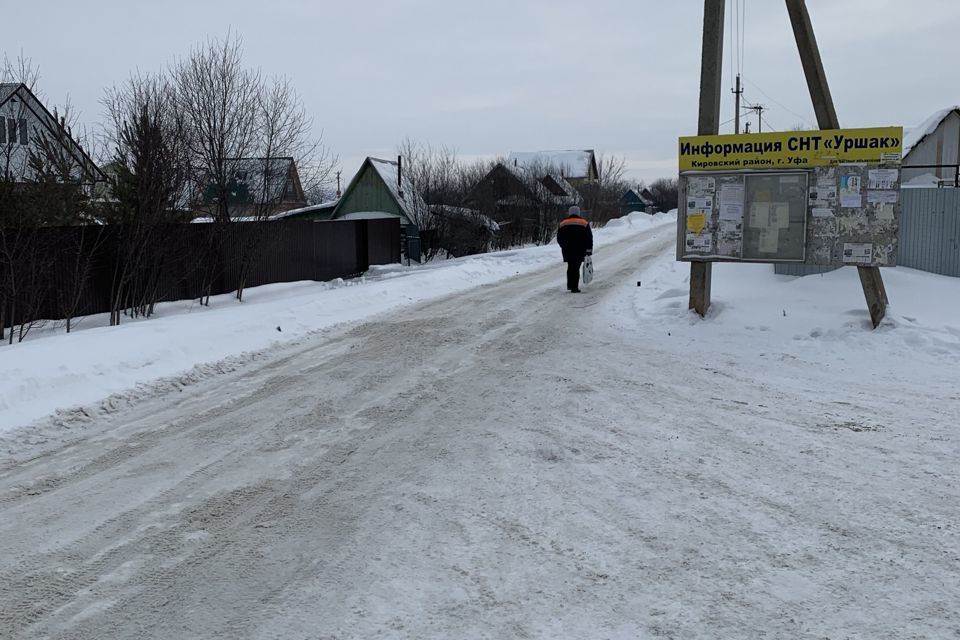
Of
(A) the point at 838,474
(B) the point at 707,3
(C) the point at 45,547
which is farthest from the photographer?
(B) the point at 707,3

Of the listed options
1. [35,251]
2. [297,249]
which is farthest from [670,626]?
[297,249]

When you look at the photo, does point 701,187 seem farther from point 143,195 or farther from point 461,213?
point 461,213

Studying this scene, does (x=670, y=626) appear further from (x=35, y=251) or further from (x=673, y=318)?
(x=35, y=251)

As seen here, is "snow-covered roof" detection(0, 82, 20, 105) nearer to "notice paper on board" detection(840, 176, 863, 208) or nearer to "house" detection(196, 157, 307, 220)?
"house" detection(196, 157, 307, 220)

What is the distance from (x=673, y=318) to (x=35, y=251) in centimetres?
1032

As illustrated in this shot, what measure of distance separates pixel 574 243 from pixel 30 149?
10019 mm

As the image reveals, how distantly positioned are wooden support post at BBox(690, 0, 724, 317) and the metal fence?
1054 centimetres

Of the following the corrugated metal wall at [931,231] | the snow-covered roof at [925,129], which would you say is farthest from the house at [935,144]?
the corrugated metal wall at [931,231]

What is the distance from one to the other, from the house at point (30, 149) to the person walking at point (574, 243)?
9.08 metres

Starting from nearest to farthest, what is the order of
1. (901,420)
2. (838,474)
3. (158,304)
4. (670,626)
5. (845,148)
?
(670,626), (838,474), (901,420), (845,148), (158,304)

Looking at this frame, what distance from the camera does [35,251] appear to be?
12.8 metres

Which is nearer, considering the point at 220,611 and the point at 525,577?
the point at 220,611

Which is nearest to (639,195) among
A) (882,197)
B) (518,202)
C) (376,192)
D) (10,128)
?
(518,202)

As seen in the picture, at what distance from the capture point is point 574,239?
14.9m
